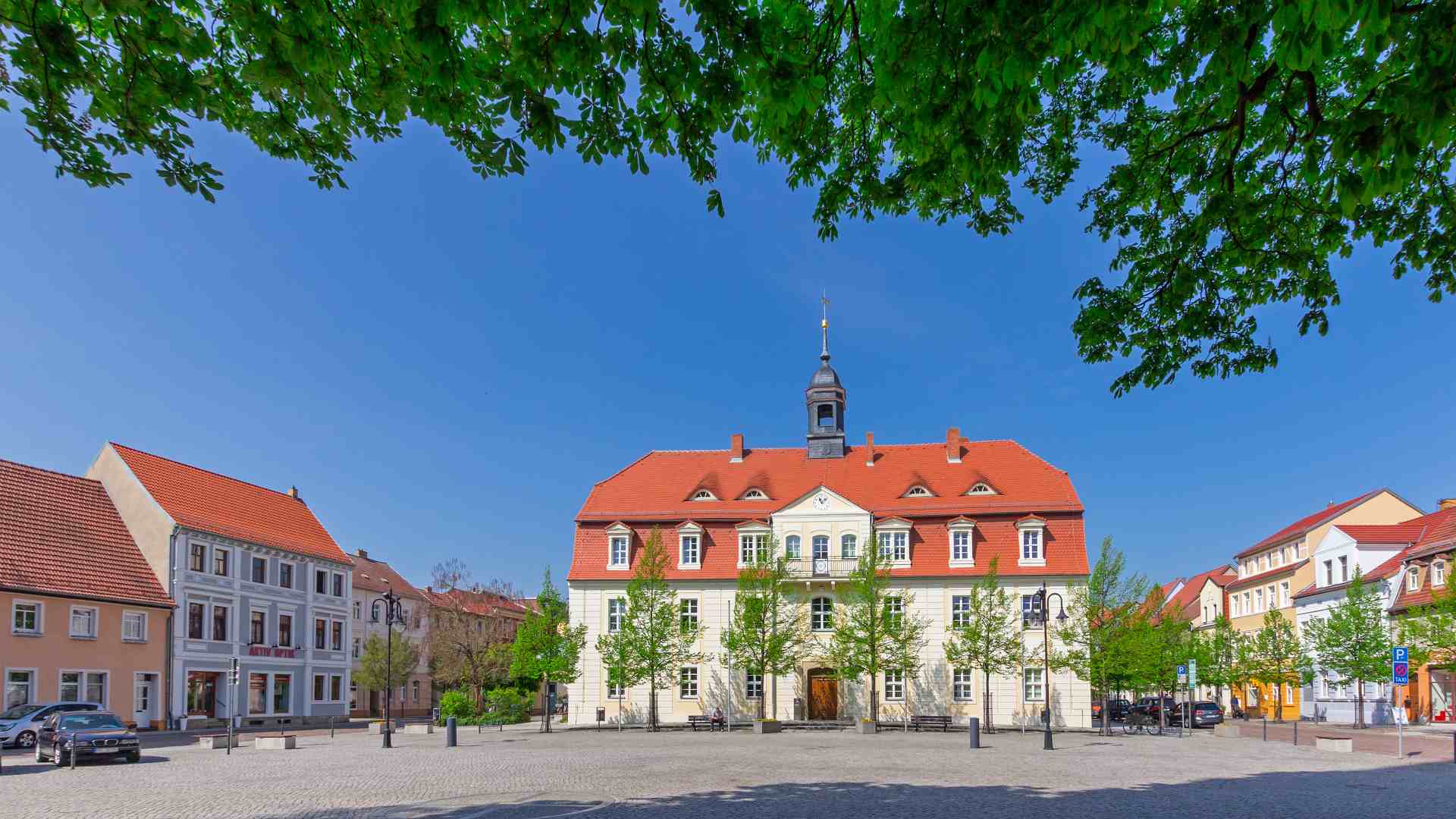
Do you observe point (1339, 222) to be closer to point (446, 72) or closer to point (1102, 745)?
point (446, 72)

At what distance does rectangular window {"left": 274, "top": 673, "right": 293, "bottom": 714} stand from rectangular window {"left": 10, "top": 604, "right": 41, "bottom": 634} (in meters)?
13.4

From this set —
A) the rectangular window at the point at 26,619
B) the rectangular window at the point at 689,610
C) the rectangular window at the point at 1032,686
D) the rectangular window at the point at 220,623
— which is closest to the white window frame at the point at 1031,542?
the rectangular window at the point at 1032,686

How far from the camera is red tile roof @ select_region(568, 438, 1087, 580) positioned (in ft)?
→ 157

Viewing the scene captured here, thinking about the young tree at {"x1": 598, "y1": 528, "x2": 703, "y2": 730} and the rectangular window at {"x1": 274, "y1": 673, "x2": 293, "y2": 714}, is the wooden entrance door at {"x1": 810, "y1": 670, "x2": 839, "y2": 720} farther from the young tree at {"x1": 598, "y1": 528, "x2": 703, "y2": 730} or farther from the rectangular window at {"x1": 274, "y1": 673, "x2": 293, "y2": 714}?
the rectangular window at {"x1": 274, "y1": 673, "x2": 293, "y2": 714}

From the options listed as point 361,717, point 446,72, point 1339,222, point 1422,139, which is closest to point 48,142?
point 446,72

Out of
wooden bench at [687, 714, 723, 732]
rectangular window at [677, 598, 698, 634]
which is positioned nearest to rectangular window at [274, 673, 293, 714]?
rectangular window at [677, 598, 698, 634]

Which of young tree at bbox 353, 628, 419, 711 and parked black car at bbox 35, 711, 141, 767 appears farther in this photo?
young tree at bbox 353, 628, 419, 711

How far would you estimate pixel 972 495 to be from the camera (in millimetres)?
49438

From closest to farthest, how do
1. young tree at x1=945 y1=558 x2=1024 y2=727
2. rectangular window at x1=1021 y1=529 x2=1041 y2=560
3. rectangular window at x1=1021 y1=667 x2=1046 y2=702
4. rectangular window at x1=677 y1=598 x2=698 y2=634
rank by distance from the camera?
young tree at x1=945 y1=558 x2=1024 y2=727
rectangular window at x1=1021 y1=667 x2=1046 y2=702
rectangular window at x1=1021 y1=529 x2=1041 y2=560
rectangular window at x1=677 y1=598 x2=698 y2=634

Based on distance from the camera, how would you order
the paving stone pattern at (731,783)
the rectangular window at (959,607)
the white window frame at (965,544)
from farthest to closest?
the white window frame at (965,544), the rectangular window at (959,607), the paving stone pattern at (731,783)

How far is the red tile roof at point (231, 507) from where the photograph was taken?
46438mm

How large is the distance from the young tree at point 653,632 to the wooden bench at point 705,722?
5.20 ft

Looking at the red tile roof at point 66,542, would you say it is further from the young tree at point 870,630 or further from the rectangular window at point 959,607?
the rectangular window at point 959,607

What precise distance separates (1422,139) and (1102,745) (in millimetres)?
30337
